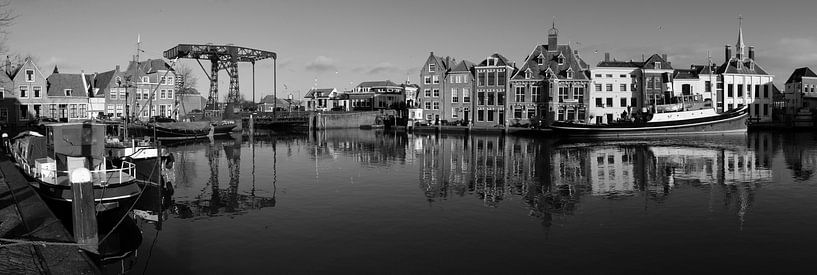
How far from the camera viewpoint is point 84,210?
11977 mm

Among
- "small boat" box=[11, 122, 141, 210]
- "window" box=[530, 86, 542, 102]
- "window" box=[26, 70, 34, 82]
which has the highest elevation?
"window" box=[26, 70, 34, 82]

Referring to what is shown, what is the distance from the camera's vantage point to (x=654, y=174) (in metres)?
30.1

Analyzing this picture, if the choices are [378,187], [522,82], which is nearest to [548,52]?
[522,82]

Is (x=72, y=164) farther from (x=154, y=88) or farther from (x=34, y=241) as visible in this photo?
(x=154, y=88)

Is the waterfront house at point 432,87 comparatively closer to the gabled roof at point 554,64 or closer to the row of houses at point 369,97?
the gabled roof at point 554,64

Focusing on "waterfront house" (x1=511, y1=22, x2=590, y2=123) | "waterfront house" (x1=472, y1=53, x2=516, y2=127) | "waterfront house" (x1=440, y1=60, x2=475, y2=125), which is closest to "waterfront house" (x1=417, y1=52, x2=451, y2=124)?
"waterfront house" (x1=440, y1=60, x2=475, y2=125)

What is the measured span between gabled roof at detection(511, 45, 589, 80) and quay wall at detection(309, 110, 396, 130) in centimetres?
2278

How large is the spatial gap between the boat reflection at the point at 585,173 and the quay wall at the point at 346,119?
38421 millimetres

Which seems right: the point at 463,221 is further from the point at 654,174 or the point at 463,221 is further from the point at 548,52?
the point at 548,52

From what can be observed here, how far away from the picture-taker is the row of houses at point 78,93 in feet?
215

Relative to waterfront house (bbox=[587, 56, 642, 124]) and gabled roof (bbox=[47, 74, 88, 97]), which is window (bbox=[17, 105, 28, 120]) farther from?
waterfront house (bbox=[587, 56, 642, 124])

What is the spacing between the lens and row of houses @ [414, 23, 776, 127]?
74812mm

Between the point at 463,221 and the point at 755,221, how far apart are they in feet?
29.6

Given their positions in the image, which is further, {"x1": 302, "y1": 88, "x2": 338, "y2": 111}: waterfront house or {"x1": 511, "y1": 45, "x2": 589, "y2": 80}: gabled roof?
{"x1": 302, "y1": 88, "x2": 338, "y2": 111}: waterfront house
